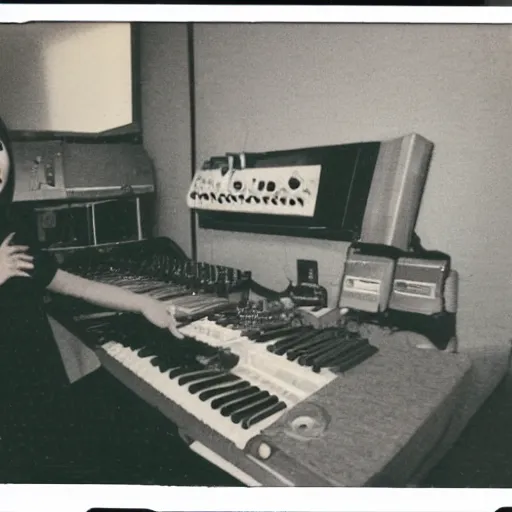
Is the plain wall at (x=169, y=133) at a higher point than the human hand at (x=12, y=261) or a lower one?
higher

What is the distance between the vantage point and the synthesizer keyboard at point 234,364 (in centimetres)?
101

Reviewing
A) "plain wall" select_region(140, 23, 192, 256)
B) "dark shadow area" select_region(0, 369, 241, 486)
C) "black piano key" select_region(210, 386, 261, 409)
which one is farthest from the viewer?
"plain wall" select_region(140, 23, 192, 256)

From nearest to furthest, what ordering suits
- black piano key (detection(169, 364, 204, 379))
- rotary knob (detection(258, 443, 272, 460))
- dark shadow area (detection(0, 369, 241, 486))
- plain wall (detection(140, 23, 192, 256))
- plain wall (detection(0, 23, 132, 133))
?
rotary knob (detection(258, 443, 272, 460)) → black piano key (detection(169, 364, 204, 379)) → dark shadow area (detection(0, 369, 241, 486)) → plain wall (detection(0, 23, 132, 133)) → plain wall (detection(140, 23, 192, 256))

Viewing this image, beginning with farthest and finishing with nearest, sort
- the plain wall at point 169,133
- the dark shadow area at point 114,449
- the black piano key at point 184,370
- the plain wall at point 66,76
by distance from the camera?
the plain wall at point 169,133
the plain wall at point 66,76
the dark shadow area at point 114,449
the black piano key at point 184,370

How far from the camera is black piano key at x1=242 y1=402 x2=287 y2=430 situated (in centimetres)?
97

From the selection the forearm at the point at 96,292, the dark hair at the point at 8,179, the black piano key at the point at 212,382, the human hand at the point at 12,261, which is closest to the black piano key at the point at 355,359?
the black piano key at the point at 212,382

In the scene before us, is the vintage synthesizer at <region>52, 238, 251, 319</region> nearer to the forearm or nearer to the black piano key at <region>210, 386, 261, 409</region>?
the forearm

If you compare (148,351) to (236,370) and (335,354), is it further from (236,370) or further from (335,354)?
(335,354)

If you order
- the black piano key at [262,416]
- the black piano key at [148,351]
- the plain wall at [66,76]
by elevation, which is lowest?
the black piano key at [262,416]

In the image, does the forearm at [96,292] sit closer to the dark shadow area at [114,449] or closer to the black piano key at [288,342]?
the dark shadow area at [114,449]

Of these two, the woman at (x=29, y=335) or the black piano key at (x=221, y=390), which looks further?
the woman at (x=29, y=335)

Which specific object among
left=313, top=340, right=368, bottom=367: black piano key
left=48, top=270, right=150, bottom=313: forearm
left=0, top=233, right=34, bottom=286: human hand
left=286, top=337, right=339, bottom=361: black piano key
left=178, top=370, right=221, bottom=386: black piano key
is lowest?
left=178, top=370, right=221, bottom=386: black piano key

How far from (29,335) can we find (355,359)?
92 centimetres

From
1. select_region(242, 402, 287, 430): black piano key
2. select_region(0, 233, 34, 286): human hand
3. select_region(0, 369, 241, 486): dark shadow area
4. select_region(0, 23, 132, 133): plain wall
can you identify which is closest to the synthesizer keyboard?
select_region(242, 402, 287, 430): black piano key
